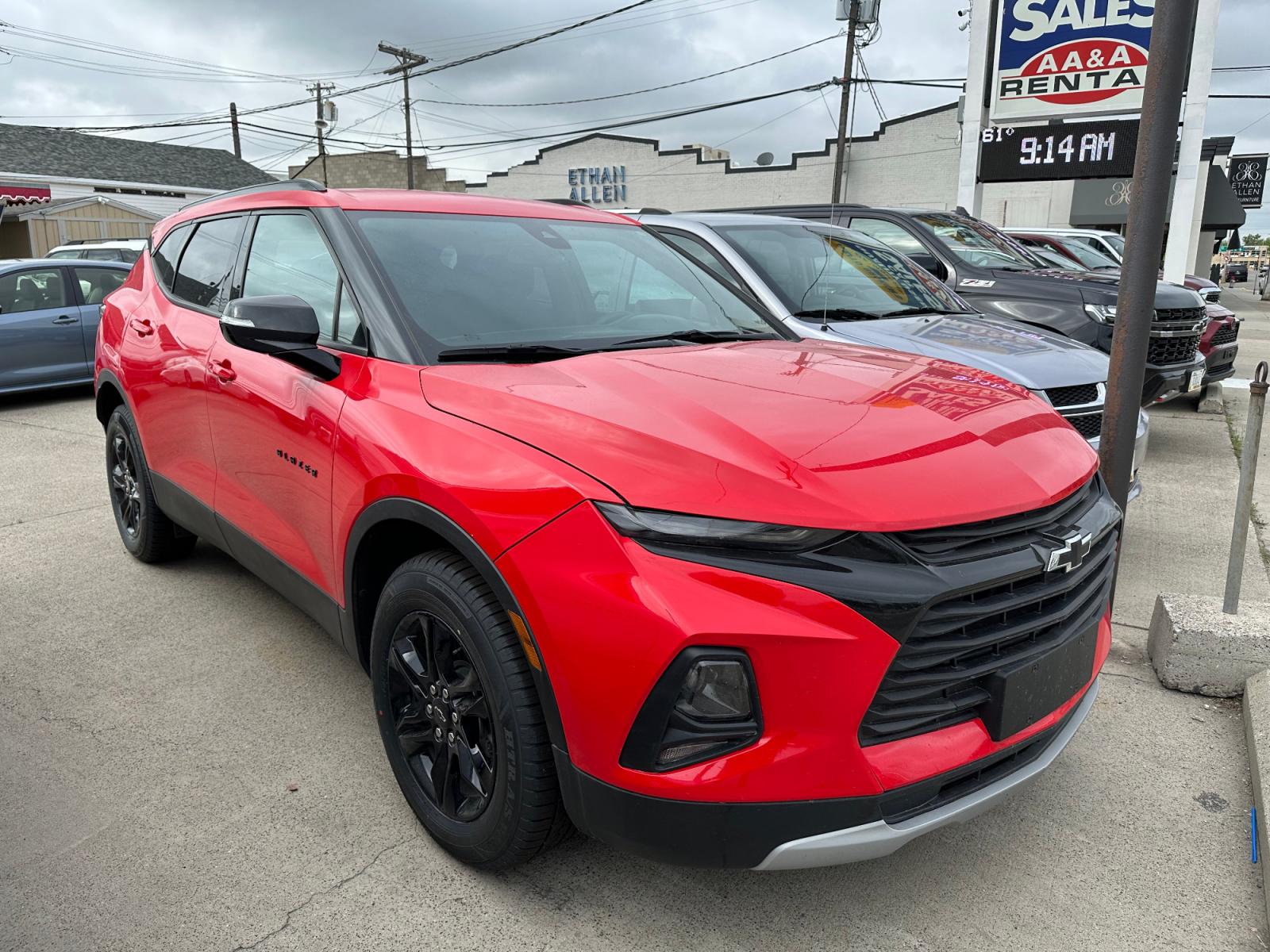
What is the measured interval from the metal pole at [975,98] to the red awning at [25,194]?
2481 centimetres

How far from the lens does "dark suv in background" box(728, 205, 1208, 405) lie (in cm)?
677

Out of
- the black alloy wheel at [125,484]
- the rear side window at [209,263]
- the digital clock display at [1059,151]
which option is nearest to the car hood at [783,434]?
the rear side window at [209,263]

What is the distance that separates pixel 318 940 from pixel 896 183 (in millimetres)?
37929

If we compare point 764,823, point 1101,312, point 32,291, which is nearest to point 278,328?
point 764,823

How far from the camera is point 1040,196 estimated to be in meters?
33.1

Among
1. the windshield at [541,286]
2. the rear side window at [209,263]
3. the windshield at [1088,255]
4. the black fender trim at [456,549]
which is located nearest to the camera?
the black fender trim at [456,549]

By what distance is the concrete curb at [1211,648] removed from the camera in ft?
11.1

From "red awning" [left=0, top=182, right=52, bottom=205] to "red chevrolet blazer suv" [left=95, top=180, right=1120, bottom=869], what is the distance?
28496mm

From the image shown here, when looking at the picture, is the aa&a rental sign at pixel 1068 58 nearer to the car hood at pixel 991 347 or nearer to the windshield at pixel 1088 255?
the windshield at pixel 1088 255

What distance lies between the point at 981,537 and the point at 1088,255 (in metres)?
10.6

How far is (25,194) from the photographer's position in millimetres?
26641

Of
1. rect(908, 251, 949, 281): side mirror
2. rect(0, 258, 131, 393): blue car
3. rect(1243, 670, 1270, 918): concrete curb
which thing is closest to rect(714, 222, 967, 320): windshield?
rect(908, 251, 949, 281): side mirror

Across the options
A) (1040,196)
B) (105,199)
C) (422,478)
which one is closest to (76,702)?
(422,478)

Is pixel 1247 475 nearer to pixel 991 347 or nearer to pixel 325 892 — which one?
pixel 991 347
